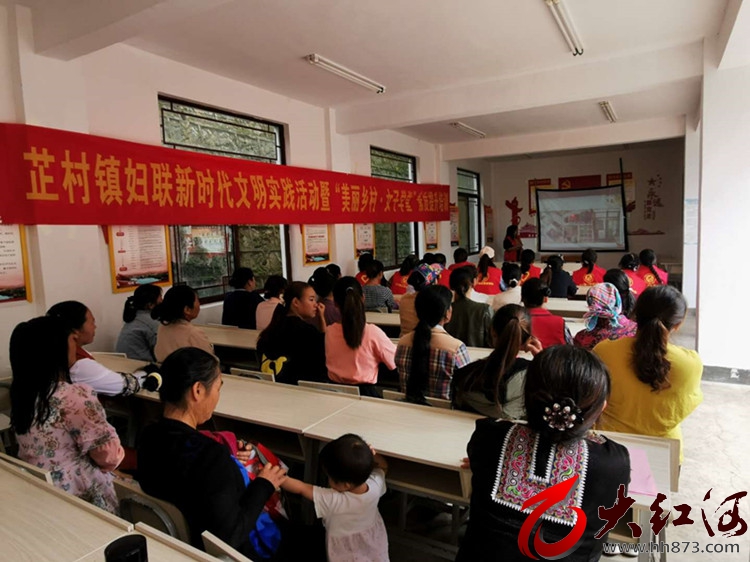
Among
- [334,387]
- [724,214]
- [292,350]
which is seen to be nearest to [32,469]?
[334,387]

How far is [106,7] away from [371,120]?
11.2 ft

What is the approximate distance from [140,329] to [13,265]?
0.88m

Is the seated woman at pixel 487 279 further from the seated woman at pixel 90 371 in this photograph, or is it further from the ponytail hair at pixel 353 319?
the seated woman at pixel 90 371

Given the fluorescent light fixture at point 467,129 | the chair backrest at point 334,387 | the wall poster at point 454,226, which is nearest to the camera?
the chair backrest at point 334,387

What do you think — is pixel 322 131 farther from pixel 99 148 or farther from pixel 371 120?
pixel 99 148

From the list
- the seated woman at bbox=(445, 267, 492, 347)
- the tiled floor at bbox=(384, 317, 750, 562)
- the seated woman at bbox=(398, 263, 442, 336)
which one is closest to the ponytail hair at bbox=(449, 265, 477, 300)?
the seated woman at bbox=(445, 267, 492, 347)

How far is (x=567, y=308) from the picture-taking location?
14.3 feet

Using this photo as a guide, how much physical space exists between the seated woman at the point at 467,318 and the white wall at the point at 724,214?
7.32 ft

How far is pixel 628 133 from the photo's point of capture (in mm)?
7488

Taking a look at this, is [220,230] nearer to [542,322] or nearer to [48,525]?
[542,322]

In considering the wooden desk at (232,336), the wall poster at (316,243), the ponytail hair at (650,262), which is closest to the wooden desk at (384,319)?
the wooden desk at (232,336)

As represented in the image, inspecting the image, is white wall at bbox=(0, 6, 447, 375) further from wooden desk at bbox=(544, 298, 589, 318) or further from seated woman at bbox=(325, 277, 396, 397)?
wooden desk at bbox=(544, 298, 589, 318)

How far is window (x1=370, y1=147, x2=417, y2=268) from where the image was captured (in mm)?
7422

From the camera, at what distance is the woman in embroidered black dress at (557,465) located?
1061mm
